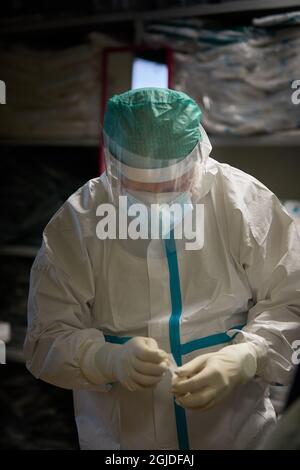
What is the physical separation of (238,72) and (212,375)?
46.2 inches

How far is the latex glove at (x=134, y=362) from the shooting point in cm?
97

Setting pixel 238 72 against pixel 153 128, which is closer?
pixel 153 128

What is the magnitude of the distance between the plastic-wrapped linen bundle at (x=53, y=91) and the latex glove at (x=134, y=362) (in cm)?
120

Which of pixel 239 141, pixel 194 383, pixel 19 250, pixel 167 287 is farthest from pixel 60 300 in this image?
pixel 19 250

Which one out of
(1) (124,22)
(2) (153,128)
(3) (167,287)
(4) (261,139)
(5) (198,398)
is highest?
(1) (124,22)

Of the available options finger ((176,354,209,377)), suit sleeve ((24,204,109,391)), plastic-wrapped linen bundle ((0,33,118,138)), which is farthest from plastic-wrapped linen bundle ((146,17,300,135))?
finger ((176,354,209,377))

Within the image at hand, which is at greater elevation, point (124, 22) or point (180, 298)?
point (124, 22)

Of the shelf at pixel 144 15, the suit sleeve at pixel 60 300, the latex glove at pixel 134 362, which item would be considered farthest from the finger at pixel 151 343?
the shelf at pixel 144 15

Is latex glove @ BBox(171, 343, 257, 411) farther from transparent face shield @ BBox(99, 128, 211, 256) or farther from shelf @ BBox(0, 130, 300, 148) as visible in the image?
shelf @ BBox(0, 130, 300, 148)

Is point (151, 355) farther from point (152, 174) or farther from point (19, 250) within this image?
point (19, 250)

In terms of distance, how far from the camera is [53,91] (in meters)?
2.14

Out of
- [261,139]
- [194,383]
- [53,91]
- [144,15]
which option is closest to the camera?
[194,383]
